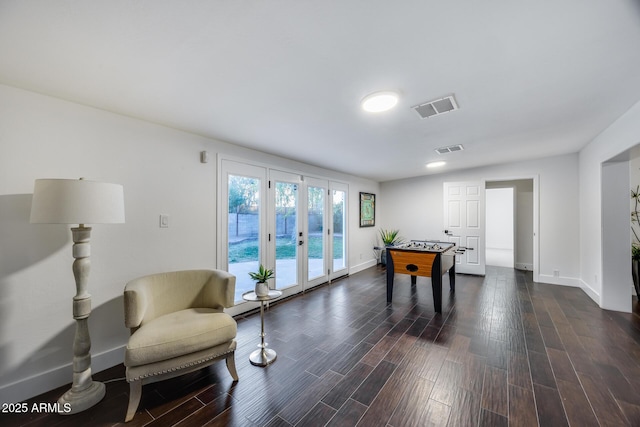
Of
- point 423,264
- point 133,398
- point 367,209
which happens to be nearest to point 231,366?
point 133,398

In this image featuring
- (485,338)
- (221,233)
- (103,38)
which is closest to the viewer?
(103,38)

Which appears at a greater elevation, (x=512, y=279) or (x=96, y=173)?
(x=96, y=173)

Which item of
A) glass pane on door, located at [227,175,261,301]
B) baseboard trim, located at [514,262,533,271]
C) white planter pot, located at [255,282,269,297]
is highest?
glass pane on door, located at [227,175,261,301]

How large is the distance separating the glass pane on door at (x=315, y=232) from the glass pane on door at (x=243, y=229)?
1.13 m

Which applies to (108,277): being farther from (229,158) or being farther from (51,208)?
(229,158)

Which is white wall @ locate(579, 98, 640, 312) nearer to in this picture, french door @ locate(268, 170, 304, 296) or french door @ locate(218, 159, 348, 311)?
french door @ locate(218, 159, 348, 311)

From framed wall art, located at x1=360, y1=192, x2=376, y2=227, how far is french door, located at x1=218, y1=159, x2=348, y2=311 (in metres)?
0.73

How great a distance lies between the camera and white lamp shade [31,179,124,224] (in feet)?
5.16

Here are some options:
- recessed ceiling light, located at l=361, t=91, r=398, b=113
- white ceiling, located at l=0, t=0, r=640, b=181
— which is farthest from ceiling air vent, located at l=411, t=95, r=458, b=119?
recessed ceiling light, located at l=361, t=91, r=398, b=113

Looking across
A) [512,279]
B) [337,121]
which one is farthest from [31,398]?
[512,279]

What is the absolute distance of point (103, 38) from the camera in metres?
1.34

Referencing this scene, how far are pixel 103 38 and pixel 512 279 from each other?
259 inches

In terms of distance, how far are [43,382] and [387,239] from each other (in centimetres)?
580

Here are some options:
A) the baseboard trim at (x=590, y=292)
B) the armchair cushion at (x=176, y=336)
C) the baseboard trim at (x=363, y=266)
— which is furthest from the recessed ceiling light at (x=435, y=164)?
the armchair cushion at (x=176, y=336)
